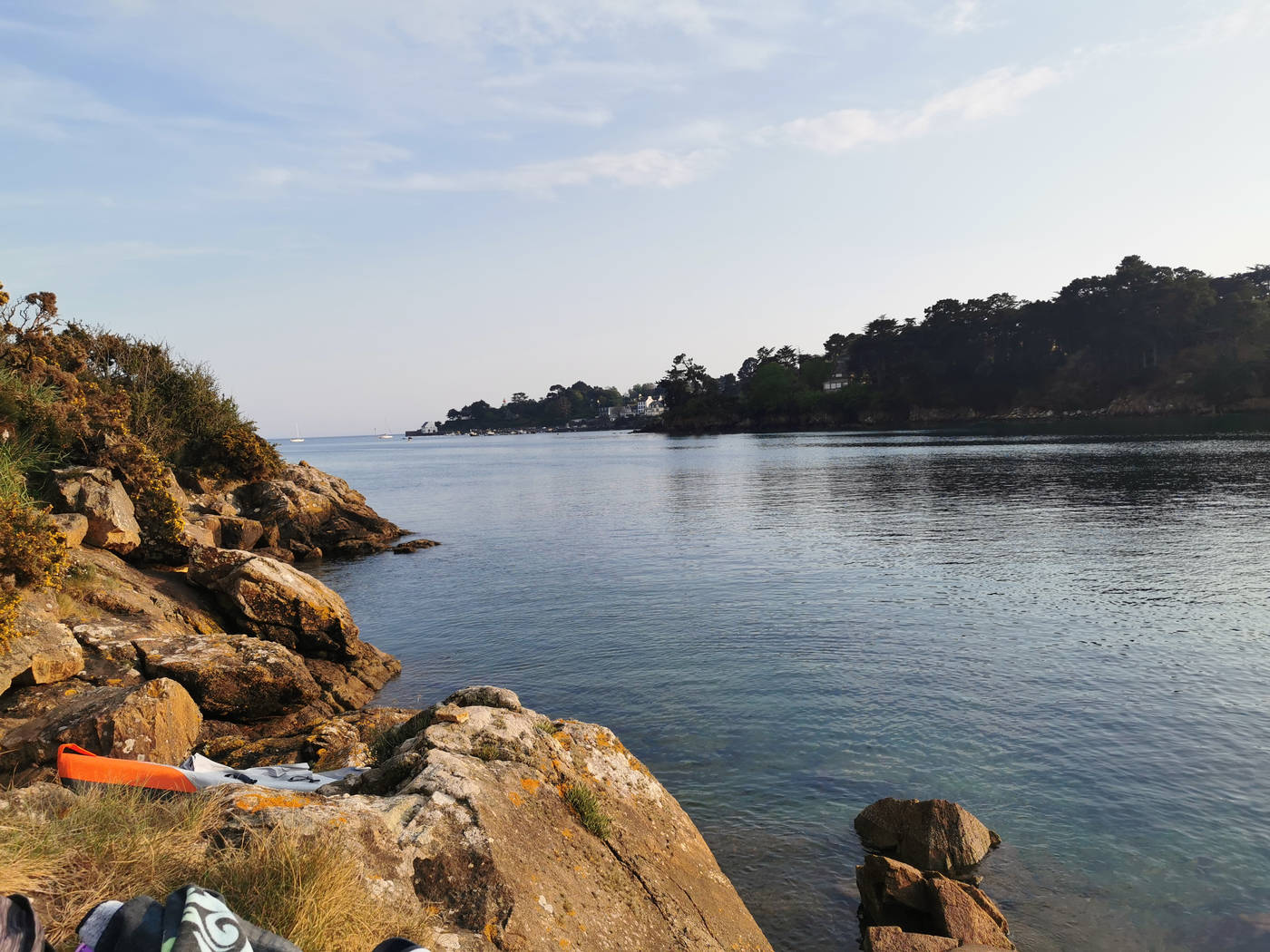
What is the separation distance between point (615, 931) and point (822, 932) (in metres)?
4.40

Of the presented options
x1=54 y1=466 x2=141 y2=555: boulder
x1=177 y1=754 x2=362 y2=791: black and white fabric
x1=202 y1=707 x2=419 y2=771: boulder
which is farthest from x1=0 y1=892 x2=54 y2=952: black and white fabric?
x1=54 y1=466 x2=141 y2=555: boulder

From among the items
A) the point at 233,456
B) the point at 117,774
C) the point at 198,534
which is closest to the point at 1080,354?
the point at 233,456

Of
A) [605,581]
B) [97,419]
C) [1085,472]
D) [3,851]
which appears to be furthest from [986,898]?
[1085,472]

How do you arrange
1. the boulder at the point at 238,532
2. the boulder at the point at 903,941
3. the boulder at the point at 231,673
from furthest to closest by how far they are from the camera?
the boulder at the point at 238,532 → the boulder at the point at 231,673 → the boulder at the point at 903,941

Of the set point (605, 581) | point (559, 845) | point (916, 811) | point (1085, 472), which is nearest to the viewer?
point (559, 845)

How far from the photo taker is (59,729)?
9.45 m

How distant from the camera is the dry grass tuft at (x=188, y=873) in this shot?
3938 mm

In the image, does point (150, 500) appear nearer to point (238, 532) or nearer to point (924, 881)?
point (238, 532)

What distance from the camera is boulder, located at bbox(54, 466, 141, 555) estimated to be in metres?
17.3

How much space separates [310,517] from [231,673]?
83.4 feet

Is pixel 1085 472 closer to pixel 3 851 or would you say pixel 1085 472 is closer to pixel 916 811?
pixel 916 811

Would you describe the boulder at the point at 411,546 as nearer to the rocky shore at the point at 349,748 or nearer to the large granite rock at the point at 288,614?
the rocky shore at the point at 349,748

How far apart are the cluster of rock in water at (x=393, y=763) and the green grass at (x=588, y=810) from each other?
0.13 ft

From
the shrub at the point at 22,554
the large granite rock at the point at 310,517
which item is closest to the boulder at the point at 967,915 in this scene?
the shrub at the point at 22,554
